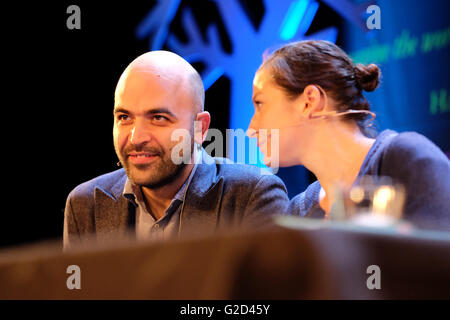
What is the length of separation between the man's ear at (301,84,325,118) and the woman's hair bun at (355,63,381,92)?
5.4 inches

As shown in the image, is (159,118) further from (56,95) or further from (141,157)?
(56,95)

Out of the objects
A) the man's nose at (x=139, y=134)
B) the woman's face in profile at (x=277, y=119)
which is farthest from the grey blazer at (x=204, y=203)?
the man's nose at (x=139, y=134)

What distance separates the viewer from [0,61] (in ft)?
8.13

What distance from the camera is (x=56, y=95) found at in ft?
8.05

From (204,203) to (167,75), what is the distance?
44cm

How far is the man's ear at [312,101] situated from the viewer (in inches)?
63.8

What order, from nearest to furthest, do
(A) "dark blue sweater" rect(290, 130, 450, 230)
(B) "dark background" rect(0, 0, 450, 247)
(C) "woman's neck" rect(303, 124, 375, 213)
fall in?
(A) "dark blue sweater" rect(290, 130, 450, 230) → (C) "woman's neck" rect(303, 124, 375, 213) → (B) "dark background" rect(0, 0, 450, 247)

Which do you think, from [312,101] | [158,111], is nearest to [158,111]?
[158,111]

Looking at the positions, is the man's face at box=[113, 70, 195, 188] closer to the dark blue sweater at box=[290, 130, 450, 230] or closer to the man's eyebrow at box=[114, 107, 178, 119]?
the man's eyebrow at box=[114, 107, 178, 119]

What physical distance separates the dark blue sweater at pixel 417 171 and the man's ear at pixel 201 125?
58 centimetres

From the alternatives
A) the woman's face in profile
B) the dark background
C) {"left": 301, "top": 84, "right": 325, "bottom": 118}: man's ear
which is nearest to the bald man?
the woman's face in profile

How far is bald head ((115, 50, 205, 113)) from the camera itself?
1683 millimetres

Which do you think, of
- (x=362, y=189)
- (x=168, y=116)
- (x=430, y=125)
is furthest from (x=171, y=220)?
(x=430, y=125)

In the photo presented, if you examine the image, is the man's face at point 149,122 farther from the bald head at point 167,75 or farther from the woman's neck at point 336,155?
the woman's neck at point 336,155
